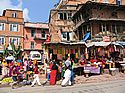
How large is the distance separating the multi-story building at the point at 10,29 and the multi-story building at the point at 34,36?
179cm

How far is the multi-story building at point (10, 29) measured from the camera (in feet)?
167

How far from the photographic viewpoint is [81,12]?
125ft

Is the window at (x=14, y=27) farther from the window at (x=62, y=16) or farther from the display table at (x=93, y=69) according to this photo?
the display table at (x=93, y=69)

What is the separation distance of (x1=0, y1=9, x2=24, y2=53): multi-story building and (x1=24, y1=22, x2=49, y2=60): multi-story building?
70.4 inches

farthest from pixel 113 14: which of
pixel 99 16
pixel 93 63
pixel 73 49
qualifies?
pixel 93 63

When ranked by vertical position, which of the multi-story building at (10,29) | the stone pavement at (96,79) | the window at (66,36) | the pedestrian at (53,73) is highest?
the multi-story building at (10,29)

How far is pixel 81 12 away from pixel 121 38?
25.7ft

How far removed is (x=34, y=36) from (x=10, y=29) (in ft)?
21.7

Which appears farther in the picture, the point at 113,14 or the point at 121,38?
the point at 113,14

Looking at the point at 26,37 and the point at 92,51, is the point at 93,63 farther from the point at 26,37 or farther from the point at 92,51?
the point at 26,37

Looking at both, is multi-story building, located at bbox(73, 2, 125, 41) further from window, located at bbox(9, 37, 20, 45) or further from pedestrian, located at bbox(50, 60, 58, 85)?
window, located at bbox(9, 37, 20, 45)

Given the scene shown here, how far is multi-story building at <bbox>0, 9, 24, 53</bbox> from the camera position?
50963 millimetres

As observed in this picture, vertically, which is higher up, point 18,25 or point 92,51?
point 18,25

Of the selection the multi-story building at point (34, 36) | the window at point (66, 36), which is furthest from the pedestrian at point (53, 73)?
the multi-story building at point (34, 36)
